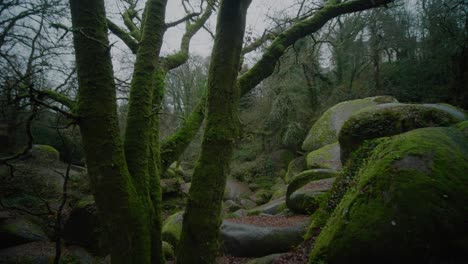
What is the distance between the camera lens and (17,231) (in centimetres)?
755

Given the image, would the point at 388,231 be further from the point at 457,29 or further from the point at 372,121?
the point at 457,29

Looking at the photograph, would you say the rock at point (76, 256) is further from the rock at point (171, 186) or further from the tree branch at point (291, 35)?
the tree branch at point (291, 35)

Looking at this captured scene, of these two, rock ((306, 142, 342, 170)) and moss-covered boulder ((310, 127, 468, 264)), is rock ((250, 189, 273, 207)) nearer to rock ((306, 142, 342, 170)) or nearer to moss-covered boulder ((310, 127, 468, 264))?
rock ((306, 142, 342, 170))

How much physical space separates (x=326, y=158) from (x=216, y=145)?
8823 millimetres

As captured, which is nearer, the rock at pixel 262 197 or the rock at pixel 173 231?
the rock at pixel 173 231

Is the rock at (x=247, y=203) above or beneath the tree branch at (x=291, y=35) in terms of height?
beneath

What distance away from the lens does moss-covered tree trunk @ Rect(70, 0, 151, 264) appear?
2.68 meters

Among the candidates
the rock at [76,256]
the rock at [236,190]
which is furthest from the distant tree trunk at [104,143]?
the rock at [236,190]

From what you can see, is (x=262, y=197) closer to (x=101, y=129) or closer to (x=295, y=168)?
(x=295, y=168)

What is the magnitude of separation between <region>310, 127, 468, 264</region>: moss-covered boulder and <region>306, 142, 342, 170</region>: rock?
726cm

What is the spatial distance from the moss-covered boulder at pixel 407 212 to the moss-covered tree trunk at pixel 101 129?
7.15 ft

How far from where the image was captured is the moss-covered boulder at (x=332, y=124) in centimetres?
1254

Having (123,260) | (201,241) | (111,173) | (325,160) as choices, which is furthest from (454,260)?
(325,160)

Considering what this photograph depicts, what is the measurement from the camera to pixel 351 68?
17.8 metres
